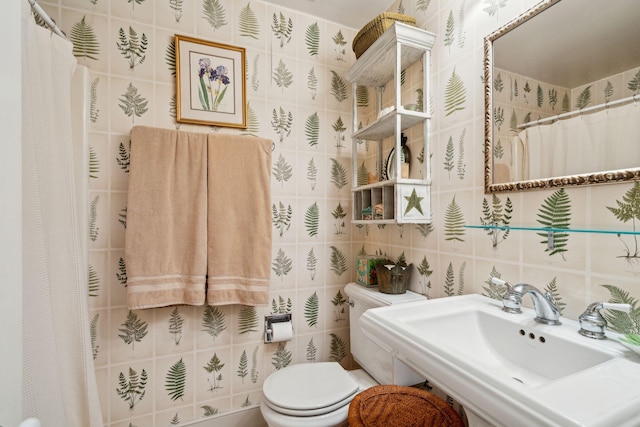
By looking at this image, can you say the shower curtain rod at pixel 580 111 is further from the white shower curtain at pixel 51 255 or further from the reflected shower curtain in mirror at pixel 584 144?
the white shower curtain at pixel 51 255

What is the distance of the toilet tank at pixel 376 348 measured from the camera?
112cm

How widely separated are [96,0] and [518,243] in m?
2.06

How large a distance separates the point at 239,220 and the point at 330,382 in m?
0.88

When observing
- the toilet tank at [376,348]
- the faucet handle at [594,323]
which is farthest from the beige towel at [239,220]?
the faucet handle at [594,323]

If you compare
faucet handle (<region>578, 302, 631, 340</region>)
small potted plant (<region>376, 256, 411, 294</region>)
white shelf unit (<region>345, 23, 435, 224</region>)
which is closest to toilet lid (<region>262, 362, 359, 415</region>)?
small potted plant (<region>376, 256, 411, 294</region>)

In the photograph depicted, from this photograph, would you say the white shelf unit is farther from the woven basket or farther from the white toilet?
the white toilet

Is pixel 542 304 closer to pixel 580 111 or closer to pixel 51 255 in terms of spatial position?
pixel 580 111

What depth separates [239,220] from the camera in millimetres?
1391

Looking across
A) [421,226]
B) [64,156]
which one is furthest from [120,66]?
[421,226]

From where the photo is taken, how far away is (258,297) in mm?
1361

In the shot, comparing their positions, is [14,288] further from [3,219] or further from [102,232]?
[102,232]

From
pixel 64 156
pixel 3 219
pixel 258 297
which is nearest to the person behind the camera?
pixel 3 219

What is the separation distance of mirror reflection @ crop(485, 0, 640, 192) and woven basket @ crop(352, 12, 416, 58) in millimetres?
425

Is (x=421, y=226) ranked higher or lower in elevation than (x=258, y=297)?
higher
